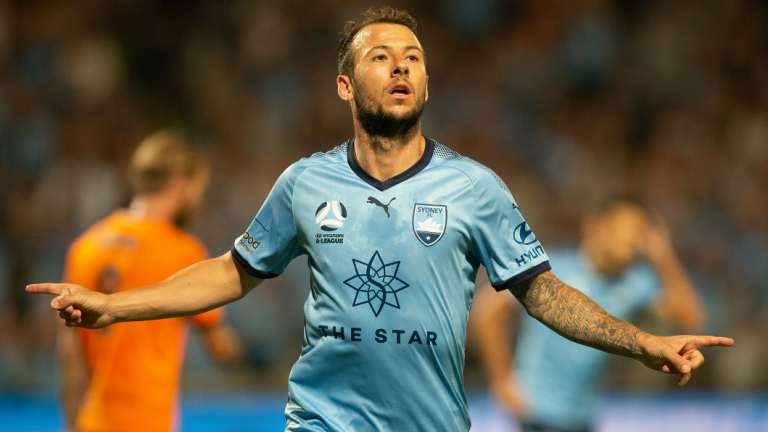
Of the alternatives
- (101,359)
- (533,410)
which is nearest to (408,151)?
(101,359)

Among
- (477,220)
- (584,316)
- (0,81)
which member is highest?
(0,81)

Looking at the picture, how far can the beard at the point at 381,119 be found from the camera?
4332 mm

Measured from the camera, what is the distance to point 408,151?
14.5ft

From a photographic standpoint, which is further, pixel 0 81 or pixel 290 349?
pixel 0 81

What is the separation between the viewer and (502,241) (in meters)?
4.26

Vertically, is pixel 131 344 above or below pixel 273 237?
below

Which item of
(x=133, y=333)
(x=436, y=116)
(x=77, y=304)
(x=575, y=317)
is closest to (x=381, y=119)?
(x=575, y=317)

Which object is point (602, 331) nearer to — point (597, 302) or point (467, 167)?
point (467, 167)

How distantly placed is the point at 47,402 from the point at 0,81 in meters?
4.21

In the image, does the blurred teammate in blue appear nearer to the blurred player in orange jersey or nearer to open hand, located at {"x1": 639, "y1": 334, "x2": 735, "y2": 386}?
the blurred player in orange jersey

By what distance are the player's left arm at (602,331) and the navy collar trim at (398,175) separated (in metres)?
0.53

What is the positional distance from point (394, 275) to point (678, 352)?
3.11 feet

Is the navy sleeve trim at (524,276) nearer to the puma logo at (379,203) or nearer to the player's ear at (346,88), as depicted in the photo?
the puma logo at (379,203)

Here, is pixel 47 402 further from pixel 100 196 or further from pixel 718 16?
pixel 718 16
